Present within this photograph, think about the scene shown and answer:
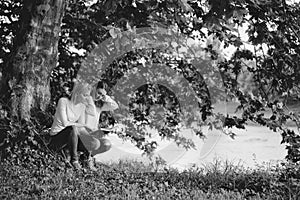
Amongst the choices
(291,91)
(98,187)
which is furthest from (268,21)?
(98,187)

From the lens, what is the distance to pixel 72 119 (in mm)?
6562

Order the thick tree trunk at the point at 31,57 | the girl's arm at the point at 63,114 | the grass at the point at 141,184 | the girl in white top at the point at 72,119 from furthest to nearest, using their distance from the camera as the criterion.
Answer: the thick tree trunk at the point at 31,57, the girl's arm at the point at 63,114, the girl in white top at the point at 72,119, the grass at the point at 141,184

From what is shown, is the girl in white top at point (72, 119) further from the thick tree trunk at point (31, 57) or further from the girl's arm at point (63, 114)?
the thick tree trunk at point (31, 57)

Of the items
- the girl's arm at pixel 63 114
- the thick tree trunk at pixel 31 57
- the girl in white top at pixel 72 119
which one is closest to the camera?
the girl in white top at pixel 72 119

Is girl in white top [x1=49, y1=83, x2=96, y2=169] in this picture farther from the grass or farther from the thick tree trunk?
the thick tree trunk

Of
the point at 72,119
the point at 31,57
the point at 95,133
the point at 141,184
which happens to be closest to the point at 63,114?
the point at 72,119

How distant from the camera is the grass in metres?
4.91

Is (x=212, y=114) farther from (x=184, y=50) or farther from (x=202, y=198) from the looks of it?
(x=202, y=198)

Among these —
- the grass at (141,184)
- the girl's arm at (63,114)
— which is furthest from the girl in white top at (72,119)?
the grass at (141,184)

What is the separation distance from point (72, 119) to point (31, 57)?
1032 mm

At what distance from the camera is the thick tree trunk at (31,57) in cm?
671

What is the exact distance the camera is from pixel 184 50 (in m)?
7.16

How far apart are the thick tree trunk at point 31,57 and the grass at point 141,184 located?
1.03m

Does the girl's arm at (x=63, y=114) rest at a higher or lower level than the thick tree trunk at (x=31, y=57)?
lower
